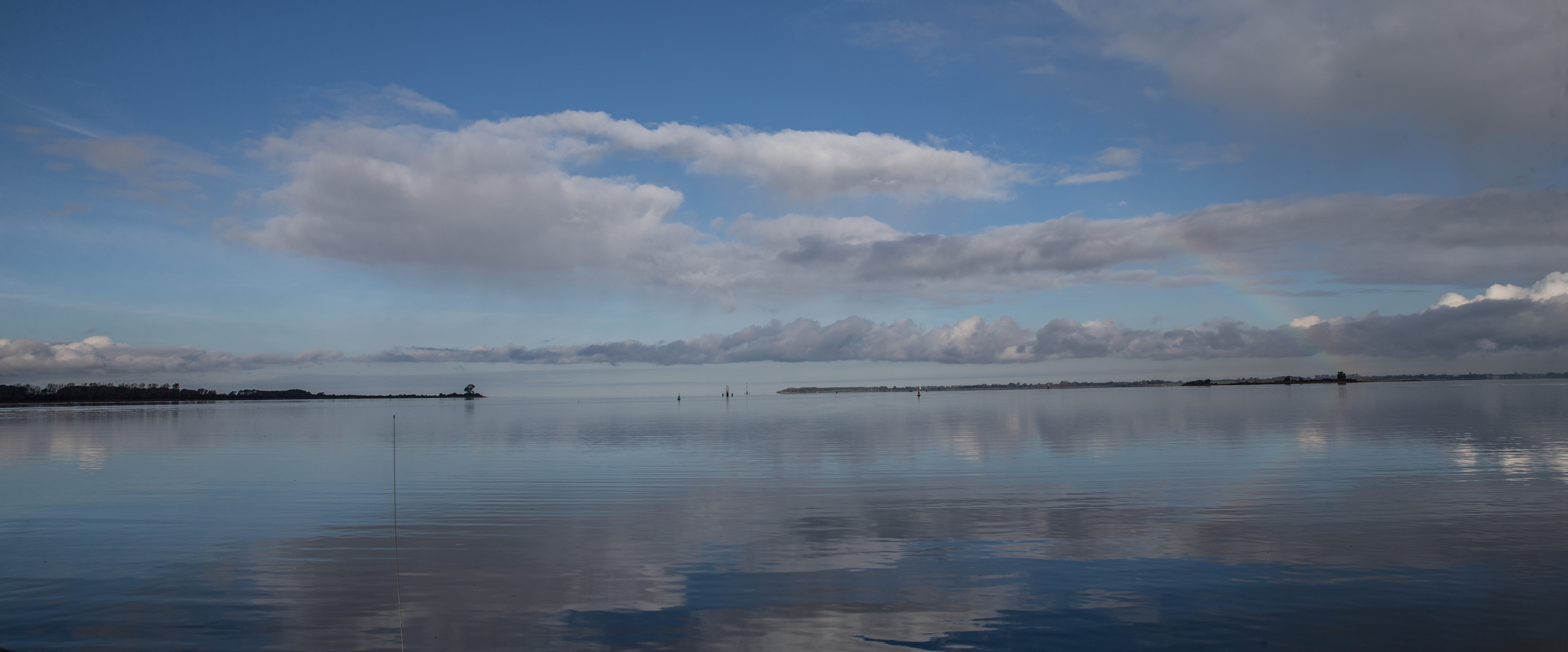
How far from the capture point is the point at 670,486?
25172 mm

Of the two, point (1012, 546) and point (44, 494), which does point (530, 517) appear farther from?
point (44, 494)

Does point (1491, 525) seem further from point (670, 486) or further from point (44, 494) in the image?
point (44, 494)

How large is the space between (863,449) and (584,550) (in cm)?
2343

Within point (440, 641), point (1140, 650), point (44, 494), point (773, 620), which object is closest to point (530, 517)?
point (440, 641)

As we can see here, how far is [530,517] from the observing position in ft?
64.2

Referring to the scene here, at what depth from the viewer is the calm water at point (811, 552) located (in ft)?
34.6

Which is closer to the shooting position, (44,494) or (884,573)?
(884,573)

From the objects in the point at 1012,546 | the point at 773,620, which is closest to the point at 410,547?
the point at 773,620

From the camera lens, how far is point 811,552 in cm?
1505

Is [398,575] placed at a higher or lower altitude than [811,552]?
higher

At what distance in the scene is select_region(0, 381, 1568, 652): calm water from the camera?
1053 cm

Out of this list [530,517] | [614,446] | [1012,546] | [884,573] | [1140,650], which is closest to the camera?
[1140,650]

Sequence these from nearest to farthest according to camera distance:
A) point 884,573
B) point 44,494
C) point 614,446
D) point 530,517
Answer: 1. point 884,573
2. point 530,517
3. point 44,494
4. point 614,446

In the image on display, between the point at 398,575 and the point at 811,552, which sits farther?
the point at 811,552
